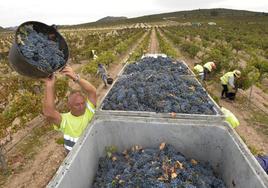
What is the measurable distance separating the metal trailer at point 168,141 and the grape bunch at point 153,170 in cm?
11

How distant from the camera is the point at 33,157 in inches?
258

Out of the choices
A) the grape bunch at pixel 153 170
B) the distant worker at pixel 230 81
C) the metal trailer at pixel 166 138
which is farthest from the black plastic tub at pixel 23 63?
the distant worker at pixel 230 81

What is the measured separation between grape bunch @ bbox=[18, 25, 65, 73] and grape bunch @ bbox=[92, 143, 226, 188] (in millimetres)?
1272

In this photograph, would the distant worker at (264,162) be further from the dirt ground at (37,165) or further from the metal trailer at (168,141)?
the dirt ground at (37,165)

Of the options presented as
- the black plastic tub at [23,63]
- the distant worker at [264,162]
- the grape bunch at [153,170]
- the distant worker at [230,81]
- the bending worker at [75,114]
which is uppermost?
the black plastic tub at [23,63]

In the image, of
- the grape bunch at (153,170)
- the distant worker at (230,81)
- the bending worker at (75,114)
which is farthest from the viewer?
the distant worker at (230,81)

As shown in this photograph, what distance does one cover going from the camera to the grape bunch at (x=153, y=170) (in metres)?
2.49

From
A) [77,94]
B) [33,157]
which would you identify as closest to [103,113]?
[77,94]

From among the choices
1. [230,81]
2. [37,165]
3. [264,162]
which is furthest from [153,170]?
[230,81]

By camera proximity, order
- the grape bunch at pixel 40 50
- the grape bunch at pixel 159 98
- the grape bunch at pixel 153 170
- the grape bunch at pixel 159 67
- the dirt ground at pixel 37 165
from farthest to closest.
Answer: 1. the grape bunch at pixel 159 67
2. the dirt ground at pixel 37 165
3. the grape bunch at pixel 159 98
4. the grape bunch at pixel 40 50
5. the grape bunch at pixel 153 170

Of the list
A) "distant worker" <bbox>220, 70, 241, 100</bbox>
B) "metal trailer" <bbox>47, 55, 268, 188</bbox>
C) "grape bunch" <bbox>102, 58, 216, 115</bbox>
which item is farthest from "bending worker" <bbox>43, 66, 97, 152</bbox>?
"distant worker" <bbox>220, 70, 241, 100</bbox>

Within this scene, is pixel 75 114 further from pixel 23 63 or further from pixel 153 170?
→ pixel 153 170

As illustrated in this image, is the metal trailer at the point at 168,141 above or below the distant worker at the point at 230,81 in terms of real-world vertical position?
above

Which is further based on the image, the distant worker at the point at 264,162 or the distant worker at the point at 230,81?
the distant worker at the point at 230,81
